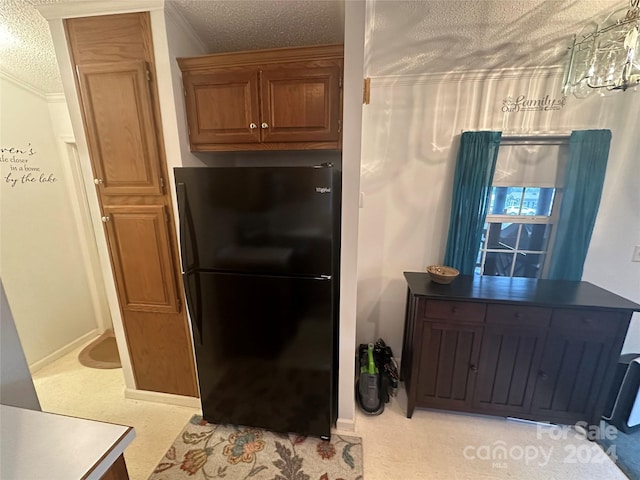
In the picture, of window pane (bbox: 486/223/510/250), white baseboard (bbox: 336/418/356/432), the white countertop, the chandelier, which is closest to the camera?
the white countertop

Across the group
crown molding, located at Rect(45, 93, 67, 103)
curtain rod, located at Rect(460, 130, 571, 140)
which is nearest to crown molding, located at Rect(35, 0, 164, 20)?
crown molding, located at Rect(45, 93, 67, 103)

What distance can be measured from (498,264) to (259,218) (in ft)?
6.76

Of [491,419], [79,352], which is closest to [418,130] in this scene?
[491,419]

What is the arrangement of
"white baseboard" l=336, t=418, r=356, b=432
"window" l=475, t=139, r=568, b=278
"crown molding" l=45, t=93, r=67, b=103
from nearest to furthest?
1. "white baseboard" l=336, t=418, r=356, b=432
2. "window" l=475, t=139, r=568, b=278
3. "crown molding" l=45, t=93, r=67, b=103

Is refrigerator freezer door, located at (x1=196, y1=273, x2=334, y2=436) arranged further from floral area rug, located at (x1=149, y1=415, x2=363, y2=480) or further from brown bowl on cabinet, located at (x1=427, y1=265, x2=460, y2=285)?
brown bowl on cabinet, located at (x1=427, y1=265, x2=460, y2=285)

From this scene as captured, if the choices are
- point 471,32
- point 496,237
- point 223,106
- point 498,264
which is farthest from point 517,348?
point 223,106

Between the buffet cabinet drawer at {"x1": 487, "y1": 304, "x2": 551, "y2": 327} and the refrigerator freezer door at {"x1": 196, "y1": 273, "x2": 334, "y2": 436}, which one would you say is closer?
the refrigerator freezer door at {"x1": 196, "y1": 273, "x2": 334, "y2": 436}

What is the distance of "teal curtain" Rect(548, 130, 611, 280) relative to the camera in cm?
183

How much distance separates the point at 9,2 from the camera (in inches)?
53.2

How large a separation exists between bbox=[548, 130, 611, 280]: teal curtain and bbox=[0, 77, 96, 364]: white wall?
4244 millimetres

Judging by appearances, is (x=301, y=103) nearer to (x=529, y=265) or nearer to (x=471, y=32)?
(x=471, y=32)

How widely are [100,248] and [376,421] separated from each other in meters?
2.24

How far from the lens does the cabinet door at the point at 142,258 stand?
1655mm

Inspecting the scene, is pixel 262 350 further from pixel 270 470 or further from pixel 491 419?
pixel 491 419
